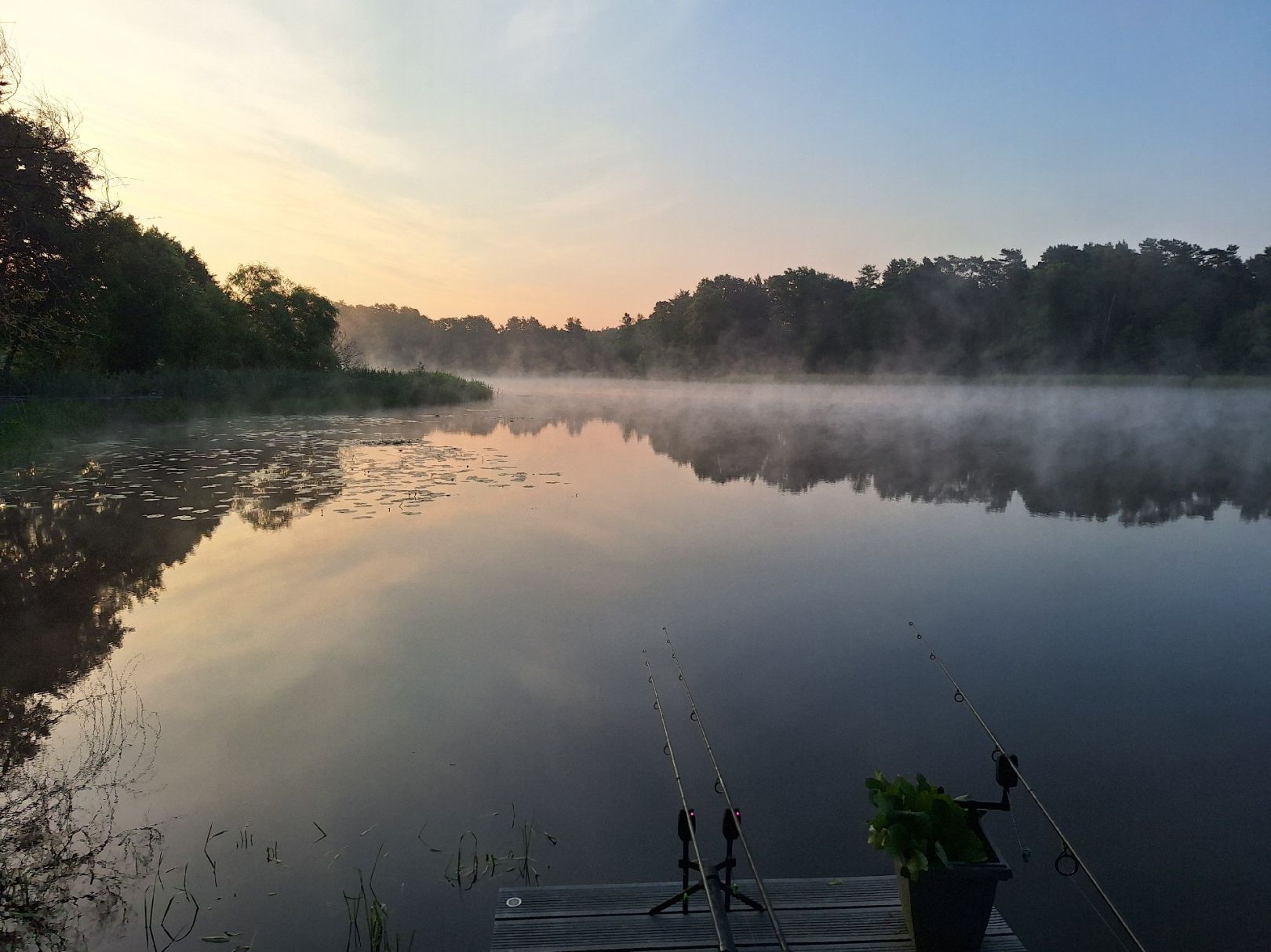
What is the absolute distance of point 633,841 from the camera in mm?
4492

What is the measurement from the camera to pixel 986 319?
81.0 m

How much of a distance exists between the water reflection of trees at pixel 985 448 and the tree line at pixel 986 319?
18.5 meters

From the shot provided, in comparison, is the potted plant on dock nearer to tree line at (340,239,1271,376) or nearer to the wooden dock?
the wooden dock

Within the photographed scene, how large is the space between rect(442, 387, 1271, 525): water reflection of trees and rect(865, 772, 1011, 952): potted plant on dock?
1310 cm

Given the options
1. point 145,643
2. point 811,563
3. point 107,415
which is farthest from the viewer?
point 107,415

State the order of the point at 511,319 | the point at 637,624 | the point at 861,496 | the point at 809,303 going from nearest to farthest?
the point at 637,624
the point at 861,496
the point at 809,303
the point at 511,319

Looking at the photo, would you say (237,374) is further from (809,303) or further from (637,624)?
(809,303)

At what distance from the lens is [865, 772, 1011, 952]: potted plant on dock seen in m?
3.12

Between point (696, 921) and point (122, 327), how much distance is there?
133ft

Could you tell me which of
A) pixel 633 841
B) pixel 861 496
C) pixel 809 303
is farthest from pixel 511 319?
pixel 633 841

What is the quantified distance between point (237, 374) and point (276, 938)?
3742 centimetres

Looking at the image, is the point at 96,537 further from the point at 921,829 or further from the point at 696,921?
the point at 921,829

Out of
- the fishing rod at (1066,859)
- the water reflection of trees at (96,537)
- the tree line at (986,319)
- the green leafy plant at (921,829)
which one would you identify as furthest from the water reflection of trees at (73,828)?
the tree line at (986,319)

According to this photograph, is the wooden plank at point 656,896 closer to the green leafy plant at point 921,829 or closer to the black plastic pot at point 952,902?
the black plastic pot at point 952,902
